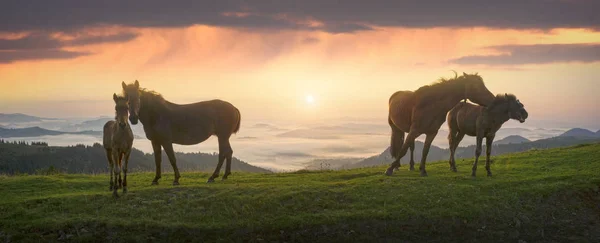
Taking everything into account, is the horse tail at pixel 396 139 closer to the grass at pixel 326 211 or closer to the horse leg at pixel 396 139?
the horse leg at pixel 396 139

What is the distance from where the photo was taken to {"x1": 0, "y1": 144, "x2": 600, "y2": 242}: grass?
14.1 metres

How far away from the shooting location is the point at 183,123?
19.6m

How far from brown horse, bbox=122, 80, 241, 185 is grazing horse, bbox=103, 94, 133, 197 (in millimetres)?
1528

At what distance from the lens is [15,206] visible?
1620 centimetres

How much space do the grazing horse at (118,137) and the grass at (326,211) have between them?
3.22 feet

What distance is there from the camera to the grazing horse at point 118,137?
52.3 ft

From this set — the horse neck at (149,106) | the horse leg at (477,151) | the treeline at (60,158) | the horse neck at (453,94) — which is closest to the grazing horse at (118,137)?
the horse neck at (149,106)

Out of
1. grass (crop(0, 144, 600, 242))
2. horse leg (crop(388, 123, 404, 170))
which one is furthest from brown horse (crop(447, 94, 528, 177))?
horse leg (crop(388, 123, 404, 170))

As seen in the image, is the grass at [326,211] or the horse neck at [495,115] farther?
the horse neck at [495,115]

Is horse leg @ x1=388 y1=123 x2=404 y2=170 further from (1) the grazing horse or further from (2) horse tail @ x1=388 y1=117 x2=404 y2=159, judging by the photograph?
(1) the grazing horse

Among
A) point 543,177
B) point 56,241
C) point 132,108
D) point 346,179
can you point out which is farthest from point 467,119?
point 56,241

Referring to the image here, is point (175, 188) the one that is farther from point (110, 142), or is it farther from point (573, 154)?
point (573, 154)

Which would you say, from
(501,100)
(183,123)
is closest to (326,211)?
(183,123)

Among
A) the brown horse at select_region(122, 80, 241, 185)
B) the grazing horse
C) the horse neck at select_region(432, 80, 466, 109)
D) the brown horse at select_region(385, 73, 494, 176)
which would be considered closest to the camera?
the grazing horse
